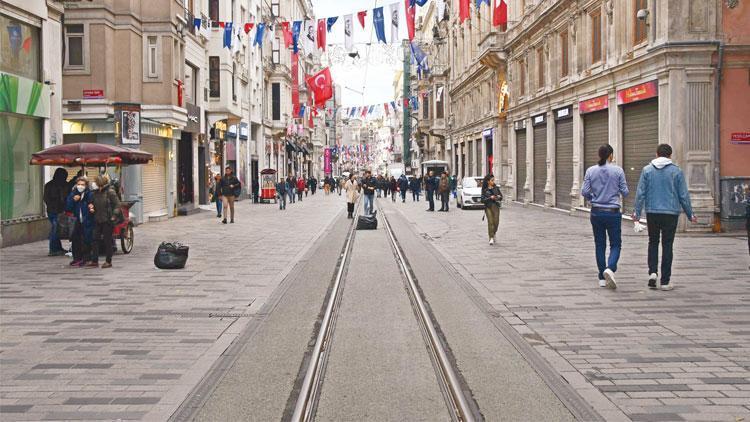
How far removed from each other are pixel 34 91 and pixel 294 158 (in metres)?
63.0

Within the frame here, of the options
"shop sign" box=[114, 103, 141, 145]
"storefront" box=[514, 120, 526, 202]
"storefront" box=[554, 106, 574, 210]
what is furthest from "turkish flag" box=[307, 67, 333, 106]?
"shop sign" box=[114, 103, 141, 145]

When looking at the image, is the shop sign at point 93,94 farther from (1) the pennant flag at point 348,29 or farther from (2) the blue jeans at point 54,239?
(2) the blue jeans at point 54,239

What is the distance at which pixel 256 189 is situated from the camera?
45375 mm

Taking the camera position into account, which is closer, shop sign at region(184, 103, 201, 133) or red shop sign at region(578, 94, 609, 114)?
red shop sign at region(578, 94, 609, 114)

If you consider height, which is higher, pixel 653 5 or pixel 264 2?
pixel 264 2

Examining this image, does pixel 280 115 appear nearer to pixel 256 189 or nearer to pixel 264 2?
pixel 264 2

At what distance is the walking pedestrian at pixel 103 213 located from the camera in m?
13.9

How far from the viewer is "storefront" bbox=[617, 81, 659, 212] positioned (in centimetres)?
2152

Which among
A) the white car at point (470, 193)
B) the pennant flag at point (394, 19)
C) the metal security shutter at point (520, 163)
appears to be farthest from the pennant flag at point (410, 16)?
the metal security shutter at point (520, 163)

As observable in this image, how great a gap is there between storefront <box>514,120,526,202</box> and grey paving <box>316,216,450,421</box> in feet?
96.3

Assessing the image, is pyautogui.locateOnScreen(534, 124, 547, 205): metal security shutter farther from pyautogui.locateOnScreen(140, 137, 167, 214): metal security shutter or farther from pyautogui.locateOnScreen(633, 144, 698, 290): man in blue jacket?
pyautogui.locateOnScreen(633, 144, 698, 290): man in blue jacket

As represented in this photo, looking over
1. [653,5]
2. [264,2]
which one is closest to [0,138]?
[653,5]

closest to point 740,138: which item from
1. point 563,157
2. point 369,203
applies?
point 563,157

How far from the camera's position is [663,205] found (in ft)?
34.8
